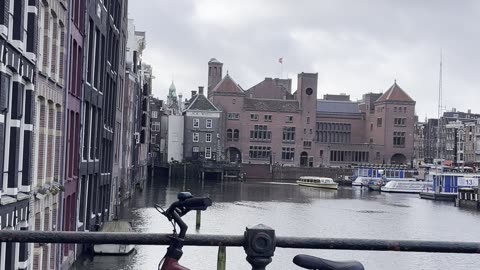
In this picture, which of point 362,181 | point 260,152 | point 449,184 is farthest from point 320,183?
point 260,152

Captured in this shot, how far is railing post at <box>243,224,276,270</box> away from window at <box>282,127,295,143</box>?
11930 centimetres

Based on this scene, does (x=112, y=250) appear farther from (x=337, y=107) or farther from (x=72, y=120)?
(x=337, y=107)

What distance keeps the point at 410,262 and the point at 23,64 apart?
2379 centimetres

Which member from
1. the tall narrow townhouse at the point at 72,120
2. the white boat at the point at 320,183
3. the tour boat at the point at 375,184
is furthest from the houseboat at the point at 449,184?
the tall narrow townhouse at the point at 72,120

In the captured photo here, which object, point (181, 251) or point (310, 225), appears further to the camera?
point (310, 225)

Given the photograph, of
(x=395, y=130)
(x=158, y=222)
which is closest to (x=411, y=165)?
(x=395, y=130)

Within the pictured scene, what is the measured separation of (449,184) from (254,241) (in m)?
88.3

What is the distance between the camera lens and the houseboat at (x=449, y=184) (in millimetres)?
86562

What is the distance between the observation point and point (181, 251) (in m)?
4.18

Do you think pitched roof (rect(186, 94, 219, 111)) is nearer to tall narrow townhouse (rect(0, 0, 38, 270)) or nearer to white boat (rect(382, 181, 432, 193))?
white boat (rect(382, 181, 432, 193))

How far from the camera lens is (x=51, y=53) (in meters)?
18.5

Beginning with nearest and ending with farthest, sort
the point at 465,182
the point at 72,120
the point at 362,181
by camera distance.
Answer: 1. the point at 72,120
2. the point at 465,182
3. the point at 362,181

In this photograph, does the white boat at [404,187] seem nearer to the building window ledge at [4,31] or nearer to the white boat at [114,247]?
the white boat at [114,247]

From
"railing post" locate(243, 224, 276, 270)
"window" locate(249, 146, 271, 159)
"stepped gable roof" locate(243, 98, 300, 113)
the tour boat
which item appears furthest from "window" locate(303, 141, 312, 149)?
"railing post" locate(243, 224, 276, 270)
